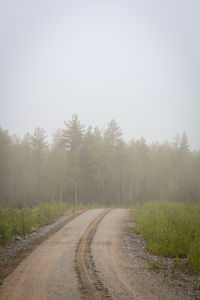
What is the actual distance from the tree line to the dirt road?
29.8 metres

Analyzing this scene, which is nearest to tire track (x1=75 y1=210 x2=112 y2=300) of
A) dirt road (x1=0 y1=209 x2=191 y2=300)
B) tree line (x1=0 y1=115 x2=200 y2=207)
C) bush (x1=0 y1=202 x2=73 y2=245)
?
dirt road (x1=0 y1=209 x2=191 y2=300)

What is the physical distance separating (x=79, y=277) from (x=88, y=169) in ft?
122

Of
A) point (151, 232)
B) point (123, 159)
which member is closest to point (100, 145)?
point (123, 159)

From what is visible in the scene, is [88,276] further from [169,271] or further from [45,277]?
[169,271]

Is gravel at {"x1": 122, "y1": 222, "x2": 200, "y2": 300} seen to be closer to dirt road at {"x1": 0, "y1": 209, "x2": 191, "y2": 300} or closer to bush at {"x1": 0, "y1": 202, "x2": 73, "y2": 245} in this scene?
dirt road at {"x1": 0, "y1": 209, "x2": 191, "y2": 300}

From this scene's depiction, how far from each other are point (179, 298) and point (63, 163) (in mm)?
36147

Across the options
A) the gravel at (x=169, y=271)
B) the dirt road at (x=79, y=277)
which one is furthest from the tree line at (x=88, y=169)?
the gravel at (x=169, y=271)

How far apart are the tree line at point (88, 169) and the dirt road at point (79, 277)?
29.8 m

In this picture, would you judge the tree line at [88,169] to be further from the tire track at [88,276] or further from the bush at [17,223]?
the tire track at [88,276]

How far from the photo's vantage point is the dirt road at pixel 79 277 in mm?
5523

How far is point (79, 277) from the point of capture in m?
6.50

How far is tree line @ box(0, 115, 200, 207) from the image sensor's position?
1673 inches

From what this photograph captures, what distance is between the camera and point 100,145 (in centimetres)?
4250

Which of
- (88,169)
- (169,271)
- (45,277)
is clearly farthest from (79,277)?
(88,169)
